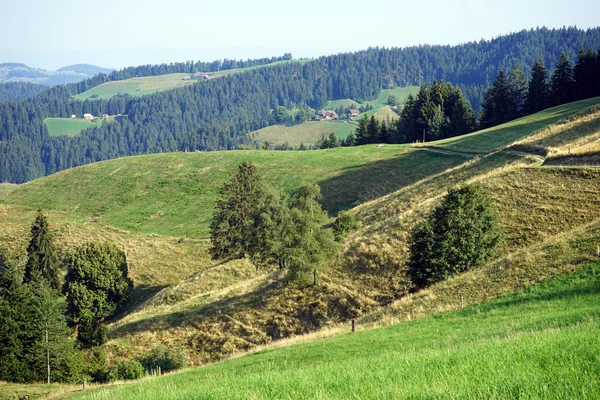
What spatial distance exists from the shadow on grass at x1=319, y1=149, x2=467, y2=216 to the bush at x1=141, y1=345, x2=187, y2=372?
146ft

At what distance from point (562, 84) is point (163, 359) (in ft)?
323

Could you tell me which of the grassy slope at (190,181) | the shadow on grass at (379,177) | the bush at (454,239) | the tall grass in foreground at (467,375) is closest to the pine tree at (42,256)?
the grassy slope at (190,181)

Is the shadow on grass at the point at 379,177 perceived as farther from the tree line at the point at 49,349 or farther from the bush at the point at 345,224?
the tree line at the point at 49,349

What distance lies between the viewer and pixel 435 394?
880 cm

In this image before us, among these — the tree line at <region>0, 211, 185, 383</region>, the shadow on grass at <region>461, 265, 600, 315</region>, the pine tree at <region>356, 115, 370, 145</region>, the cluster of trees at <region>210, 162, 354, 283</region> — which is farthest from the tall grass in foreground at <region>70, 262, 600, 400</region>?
the pine tree at <region>356, 115, 370, 145</region>

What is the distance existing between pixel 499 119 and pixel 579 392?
4506 inches

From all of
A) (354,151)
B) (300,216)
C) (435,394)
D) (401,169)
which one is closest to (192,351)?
(300,216)

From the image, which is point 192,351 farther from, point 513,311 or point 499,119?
point 499,119

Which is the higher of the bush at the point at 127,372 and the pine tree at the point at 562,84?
the pine tree at the point at 562,84

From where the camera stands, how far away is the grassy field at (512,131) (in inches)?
3278

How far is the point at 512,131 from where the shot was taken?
87.2 meters

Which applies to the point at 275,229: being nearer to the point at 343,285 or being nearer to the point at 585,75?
the point at 343,285

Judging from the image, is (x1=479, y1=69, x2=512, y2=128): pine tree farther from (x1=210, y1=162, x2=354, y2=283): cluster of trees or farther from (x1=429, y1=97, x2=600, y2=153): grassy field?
(x1=210, y1=162, x2=354, y2=283): cluster of trees

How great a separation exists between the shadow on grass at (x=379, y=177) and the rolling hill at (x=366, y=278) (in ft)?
1.15
